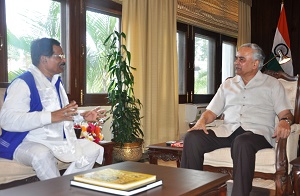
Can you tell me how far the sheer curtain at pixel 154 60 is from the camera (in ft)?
13.2

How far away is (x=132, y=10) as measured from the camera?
3994 millimetres

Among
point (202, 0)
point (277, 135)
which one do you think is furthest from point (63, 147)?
point (202, 0)

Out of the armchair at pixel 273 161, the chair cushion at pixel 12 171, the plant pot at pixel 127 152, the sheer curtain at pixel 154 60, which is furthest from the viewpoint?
the sheer curtain at pixel 154 60

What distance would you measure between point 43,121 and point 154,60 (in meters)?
2.41

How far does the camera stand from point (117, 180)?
1399mm

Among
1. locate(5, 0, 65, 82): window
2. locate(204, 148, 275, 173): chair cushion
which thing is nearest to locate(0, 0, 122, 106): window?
locate(5, 0, 65, 82): window

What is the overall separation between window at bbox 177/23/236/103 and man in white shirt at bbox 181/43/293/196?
2421mm

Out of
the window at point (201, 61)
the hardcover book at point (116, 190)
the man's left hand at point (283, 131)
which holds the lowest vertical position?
the hardcover book at point (116, 190)

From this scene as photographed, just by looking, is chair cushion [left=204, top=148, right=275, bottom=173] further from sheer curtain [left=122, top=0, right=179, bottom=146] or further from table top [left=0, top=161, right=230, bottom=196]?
sheer curtain [left=122, top=0, right=179, bottom=146]

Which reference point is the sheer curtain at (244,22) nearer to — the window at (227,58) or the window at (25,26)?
the window at (227,58)

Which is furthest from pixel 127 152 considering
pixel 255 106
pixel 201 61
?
pixel 201 61

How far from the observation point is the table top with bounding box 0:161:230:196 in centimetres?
136

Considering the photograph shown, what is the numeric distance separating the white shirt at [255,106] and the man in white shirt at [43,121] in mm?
982

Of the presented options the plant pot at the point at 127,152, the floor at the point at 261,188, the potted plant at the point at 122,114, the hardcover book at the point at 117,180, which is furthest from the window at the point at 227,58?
the hardcover book at the point at 117,180
